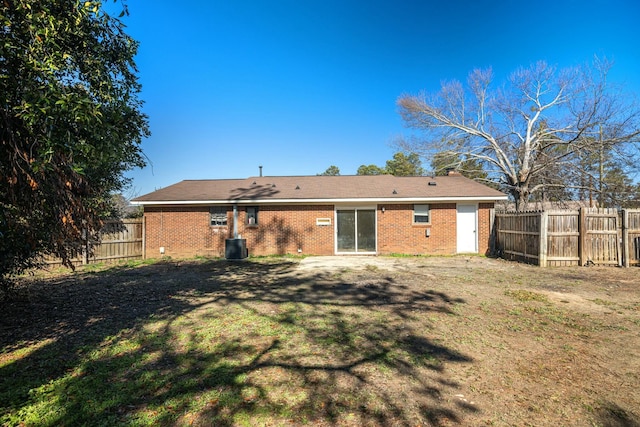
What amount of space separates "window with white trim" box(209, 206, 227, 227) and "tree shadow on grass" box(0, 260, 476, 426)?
23.5 feet

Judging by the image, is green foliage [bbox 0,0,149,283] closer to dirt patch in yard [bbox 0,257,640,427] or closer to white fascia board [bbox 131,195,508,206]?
dirt patch in yard [bbox 0,257,640,427]

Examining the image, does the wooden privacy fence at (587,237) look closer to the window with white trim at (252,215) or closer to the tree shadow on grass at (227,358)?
the tree shadow on grass at (227,358)

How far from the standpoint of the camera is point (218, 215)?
14.4 metres

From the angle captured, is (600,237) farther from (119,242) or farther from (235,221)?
(119,242)

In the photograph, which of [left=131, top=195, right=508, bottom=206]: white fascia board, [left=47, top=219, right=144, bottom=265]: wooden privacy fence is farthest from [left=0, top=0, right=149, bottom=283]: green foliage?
[left=131, top=195, right=508, bottom=206]: white fascia board

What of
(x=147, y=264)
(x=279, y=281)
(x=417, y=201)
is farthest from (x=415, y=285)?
(x=147, y=264)

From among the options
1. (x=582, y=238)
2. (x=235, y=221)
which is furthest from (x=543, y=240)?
(x=235, y=221)

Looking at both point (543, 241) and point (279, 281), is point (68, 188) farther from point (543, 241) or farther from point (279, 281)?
point (543, 241)

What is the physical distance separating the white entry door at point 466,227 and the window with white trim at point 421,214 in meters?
1.26

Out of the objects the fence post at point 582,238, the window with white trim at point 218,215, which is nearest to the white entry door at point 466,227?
the fence post at point 582,238

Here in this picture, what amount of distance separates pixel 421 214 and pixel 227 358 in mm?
11667

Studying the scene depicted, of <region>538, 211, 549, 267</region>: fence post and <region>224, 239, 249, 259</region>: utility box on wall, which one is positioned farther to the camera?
<region>224, 239, 249, 259</region>: utility box on wall

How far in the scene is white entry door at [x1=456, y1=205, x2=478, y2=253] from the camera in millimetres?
13977

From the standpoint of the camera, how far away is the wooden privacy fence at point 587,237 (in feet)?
33.8
